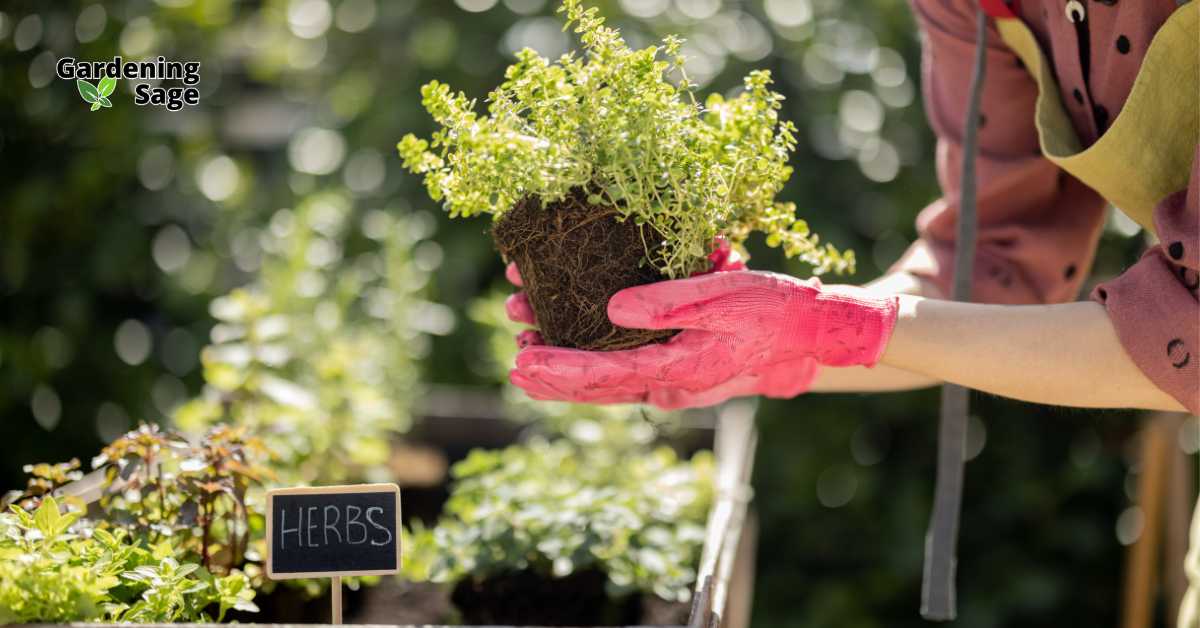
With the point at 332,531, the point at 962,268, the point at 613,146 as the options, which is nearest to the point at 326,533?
the point at 332,531

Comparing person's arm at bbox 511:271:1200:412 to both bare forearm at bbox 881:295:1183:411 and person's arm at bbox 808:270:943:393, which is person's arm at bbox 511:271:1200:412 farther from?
person's arm at bbox 808:270:943:393

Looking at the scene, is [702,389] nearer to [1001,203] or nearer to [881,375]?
[881,375]

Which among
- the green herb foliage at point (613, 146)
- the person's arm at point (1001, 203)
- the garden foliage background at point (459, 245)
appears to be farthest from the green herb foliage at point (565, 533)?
→ the garden foliage background at point (459, 245)

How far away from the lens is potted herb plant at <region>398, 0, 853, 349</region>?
1006mm

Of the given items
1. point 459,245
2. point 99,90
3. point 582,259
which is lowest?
point 582,259

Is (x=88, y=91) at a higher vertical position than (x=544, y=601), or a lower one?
higher

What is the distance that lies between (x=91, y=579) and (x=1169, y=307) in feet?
3.17

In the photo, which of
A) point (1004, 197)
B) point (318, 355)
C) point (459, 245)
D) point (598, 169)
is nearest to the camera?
point (598, 169)

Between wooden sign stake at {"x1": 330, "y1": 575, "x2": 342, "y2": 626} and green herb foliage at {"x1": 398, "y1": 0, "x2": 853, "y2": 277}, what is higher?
green herb foliage at {"x1": 398, "y1": 0, "x2": 853, "y2": 277}

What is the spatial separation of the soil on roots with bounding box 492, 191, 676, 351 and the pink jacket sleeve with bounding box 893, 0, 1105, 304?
461mm

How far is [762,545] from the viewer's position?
2609mm

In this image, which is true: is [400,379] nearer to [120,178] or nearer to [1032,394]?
[120,178]

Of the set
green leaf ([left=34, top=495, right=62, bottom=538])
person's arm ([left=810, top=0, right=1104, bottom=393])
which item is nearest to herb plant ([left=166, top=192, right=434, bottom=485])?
green leaf ([left=34, top=495, right=62, bottom=538])

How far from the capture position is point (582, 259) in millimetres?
1056
